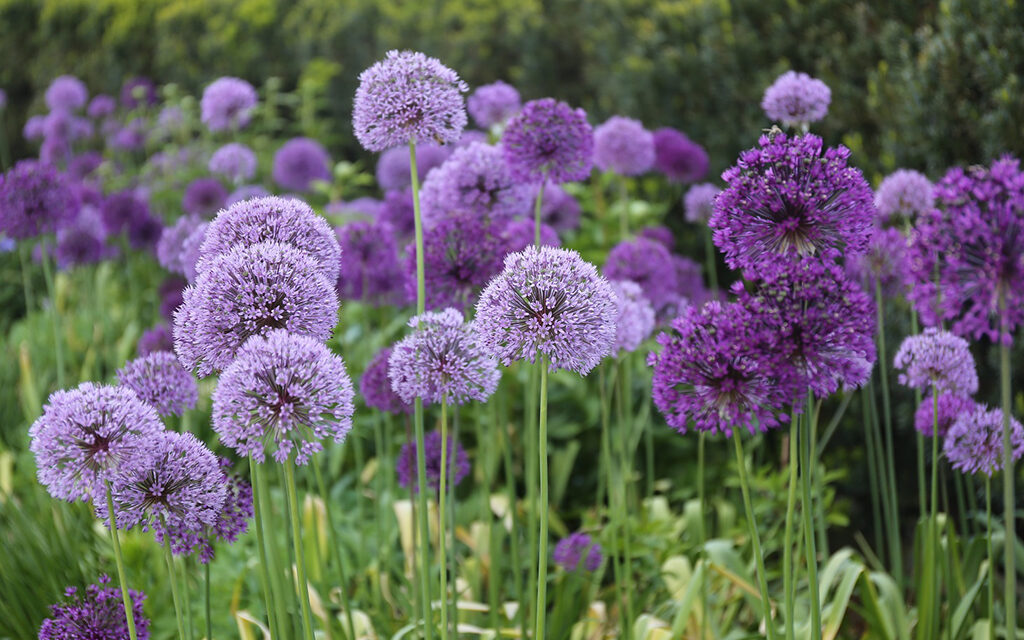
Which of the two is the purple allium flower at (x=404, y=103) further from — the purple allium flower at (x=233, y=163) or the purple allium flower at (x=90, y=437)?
the purple allium flower at (x=233, y=163)

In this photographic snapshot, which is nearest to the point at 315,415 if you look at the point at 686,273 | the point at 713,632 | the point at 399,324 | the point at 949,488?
the point at 713,632

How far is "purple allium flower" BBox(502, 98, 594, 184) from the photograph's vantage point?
2.92 m

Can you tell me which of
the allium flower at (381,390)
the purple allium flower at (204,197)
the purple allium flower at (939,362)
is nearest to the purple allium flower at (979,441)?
the purple allium flower at (939,362)

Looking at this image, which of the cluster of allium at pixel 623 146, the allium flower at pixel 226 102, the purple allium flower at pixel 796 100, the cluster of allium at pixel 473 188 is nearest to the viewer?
the purple allium flower at pixel 796 100

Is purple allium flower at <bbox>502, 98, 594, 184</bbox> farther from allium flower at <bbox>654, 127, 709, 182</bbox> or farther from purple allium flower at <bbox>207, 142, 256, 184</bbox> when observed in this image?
purple allium flower at <bbox>207, 142, 256, 184</bbox>

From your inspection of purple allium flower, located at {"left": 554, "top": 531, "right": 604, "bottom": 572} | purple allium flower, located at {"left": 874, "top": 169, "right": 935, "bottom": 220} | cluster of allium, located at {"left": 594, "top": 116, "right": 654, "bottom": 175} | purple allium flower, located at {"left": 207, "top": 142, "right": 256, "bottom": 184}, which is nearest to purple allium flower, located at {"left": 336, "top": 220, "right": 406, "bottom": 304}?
cluster of allium, located at {"left": 594, "top": 116, "right": 654, "bottom": 175}

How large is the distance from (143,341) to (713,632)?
2531 millimetres

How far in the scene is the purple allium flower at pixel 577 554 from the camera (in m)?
3.55

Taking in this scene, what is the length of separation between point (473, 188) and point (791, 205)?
148 centimetres

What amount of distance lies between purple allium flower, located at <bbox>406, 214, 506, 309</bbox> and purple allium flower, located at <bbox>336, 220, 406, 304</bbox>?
2.06 feet

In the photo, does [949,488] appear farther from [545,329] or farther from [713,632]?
[545,329]

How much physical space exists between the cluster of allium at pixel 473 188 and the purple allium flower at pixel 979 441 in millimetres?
1566

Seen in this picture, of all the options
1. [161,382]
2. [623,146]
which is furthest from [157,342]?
[623,146]

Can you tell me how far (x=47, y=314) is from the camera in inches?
280
